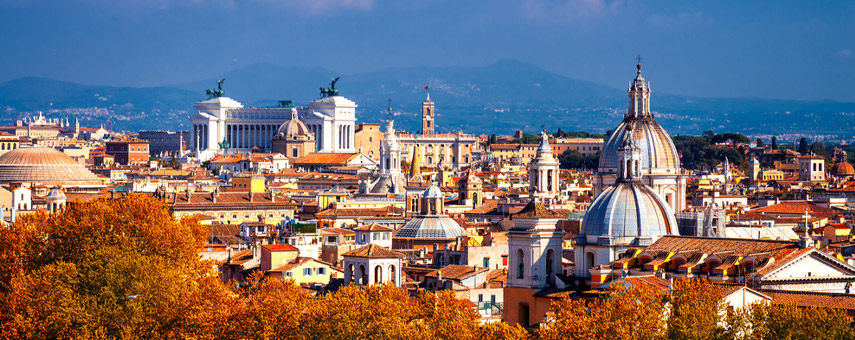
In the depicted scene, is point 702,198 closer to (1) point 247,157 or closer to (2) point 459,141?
(1) point 247,157

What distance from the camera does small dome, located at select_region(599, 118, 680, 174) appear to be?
65625mm

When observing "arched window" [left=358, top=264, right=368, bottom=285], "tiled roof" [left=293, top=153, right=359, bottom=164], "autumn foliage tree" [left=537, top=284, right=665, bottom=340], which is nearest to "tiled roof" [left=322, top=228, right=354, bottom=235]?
"arched window" [left=358, top=264, right=368, bottom=285]

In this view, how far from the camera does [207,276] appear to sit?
138ft

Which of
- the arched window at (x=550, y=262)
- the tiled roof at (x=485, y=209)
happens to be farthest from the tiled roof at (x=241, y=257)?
the tiled roof at (x=485, y=209)

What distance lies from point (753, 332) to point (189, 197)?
4823cm

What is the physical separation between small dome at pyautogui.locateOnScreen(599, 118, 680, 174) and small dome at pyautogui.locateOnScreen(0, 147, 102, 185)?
38.3 metres

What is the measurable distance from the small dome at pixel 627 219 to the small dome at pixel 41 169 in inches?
2249

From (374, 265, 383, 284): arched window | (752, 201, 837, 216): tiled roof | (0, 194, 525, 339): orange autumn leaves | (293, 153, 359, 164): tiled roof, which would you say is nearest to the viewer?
(0, 194, 525, 339): orange autumn leaves

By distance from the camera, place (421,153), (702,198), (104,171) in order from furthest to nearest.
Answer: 1. (421,153)
2. (104,171)
3. (702,198)

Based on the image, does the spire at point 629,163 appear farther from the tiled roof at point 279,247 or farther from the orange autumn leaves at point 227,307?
the orange autumn leaves at point 227,307

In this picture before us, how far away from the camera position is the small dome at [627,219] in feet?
139

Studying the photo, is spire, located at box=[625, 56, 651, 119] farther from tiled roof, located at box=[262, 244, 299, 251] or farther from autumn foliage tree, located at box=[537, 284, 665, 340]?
autumn foliage tree, located at box=[537, 284, 665, 340]

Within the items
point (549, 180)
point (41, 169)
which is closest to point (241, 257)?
point (549, 180)

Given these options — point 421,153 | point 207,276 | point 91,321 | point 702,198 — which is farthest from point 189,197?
point 421,153
